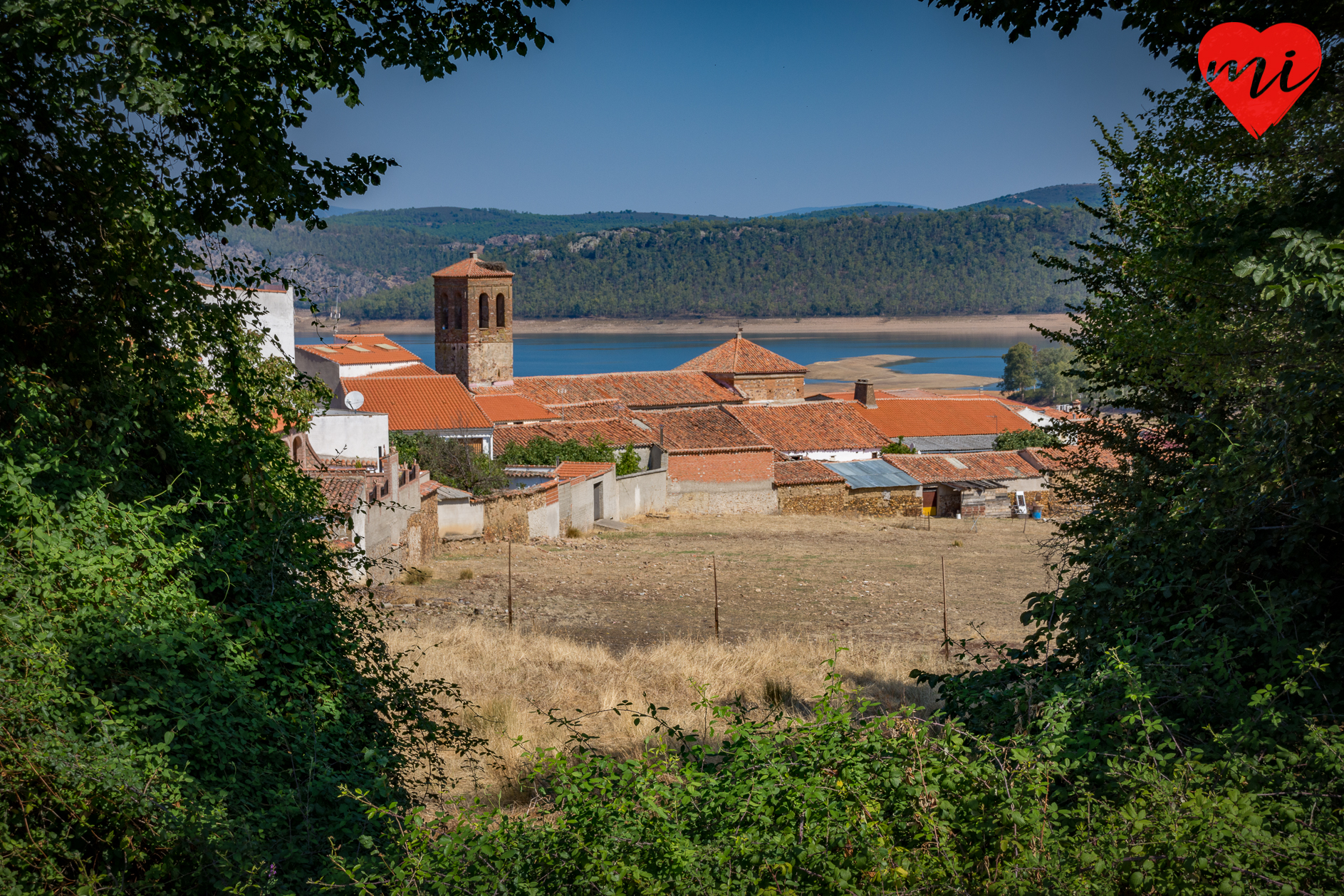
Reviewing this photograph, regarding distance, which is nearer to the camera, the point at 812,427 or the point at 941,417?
the point at 812,427

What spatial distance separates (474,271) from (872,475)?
1003 inches

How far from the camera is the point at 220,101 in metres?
5.17

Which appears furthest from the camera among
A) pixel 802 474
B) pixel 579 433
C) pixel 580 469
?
pixel 802 474

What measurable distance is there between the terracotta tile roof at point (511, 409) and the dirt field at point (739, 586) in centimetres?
1336

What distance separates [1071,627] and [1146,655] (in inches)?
37.4

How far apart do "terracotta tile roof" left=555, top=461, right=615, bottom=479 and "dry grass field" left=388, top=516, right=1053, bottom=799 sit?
2400 mm

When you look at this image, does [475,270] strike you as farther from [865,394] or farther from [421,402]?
[865,394]

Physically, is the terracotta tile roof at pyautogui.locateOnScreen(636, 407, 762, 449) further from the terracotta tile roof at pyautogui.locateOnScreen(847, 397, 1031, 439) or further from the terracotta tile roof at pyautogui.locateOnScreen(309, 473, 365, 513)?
the terracotta tile roof at pyautogui.locateOnScreen(309, 473, 365, 513)

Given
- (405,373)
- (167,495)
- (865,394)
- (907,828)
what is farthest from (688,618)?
(865,394)

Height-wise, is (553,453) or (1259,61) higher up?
(1259,61)

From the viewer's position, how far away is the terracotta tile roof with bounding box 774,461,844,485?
4069 cm

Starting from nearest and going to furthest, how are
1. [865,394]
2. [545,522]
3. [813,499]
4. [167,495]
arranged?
[167,495]
[545,522]
[813,499]
[865,394]

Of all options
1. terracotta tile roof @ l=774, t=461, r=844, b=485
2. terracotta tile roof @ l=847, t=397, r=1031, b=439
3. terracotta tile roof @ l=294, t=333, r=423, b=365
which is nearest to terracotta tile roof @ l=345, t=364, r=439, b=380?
terracotta tile roof @ l=294, t=333, r=423, b=365

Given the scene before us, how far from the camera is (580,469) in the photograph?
109 ft
